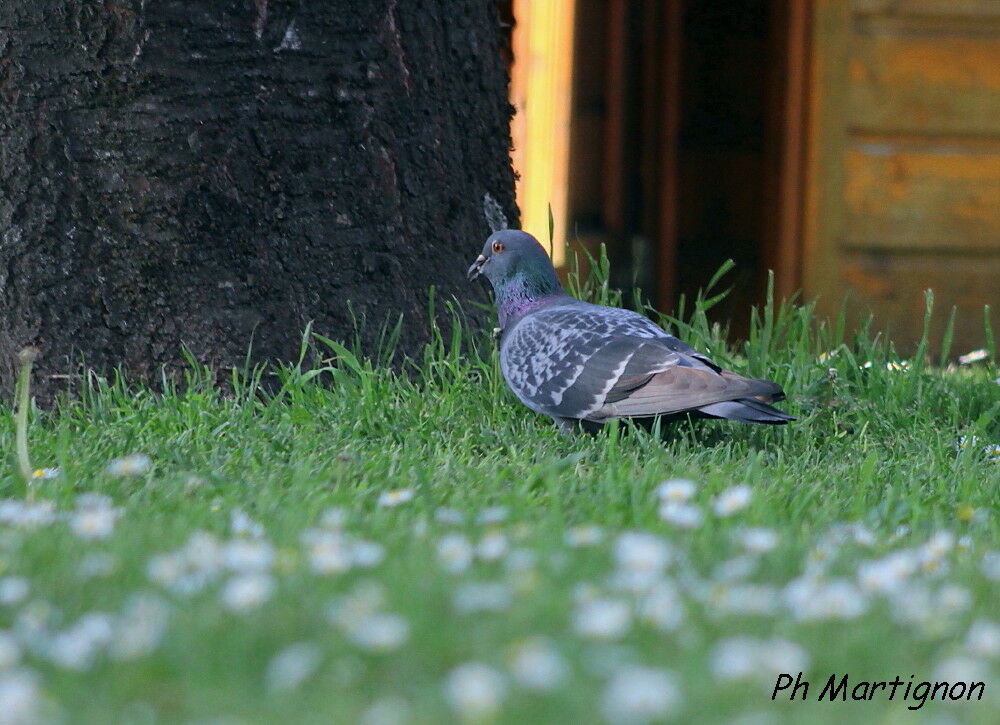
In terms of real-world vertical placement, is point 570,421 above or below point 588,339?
below

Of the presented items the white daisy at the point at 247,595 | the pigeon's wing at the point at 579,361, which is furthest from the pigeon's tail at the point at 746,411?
the white daisy at the point at 247,595

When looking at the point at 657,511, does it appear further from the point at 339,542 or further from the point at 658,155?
the point at 658,155

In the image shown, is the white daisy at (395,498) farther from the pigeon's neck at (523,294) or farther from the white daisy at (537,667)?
the pigeon's neck at (523,294)

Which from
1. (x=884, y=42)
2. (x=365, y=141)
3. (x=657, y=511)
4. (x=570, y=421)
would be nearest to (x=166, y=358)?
(x=365, y=141)

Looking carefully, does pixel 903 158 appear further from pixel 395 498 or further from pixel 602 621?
pixel 602 621

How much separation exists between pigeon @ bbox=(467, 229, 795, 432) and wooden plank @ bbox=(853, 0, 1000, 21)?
2.95 m

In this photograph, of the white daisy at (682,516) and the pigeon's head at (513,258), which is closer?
the white daisy at (682,516)

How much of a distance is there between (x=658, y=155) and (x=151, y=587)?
210 inches

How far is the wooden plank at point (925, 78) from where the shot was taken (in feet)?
17.8

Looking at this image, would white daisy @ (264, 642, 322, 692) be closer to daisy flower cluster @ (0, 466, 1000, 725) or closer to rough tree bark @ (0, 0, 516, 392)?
daisy flower cluster @ (0, 466, 1000, 725)

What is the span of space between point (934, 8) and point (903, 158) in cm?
65

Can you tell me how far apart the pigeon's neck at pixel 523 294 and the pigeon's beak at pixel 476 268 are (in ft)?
0.24

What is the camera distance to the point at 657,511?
216cm

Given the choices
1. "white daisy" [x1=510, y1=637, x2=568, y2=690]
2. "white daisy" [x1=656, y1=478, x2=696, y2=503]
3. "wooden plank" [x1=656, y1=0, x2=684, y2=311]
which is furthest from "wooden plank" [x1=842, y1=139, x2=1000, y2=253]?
"white daisy" [x1=510, y1=637, x2=568, y2=690]
